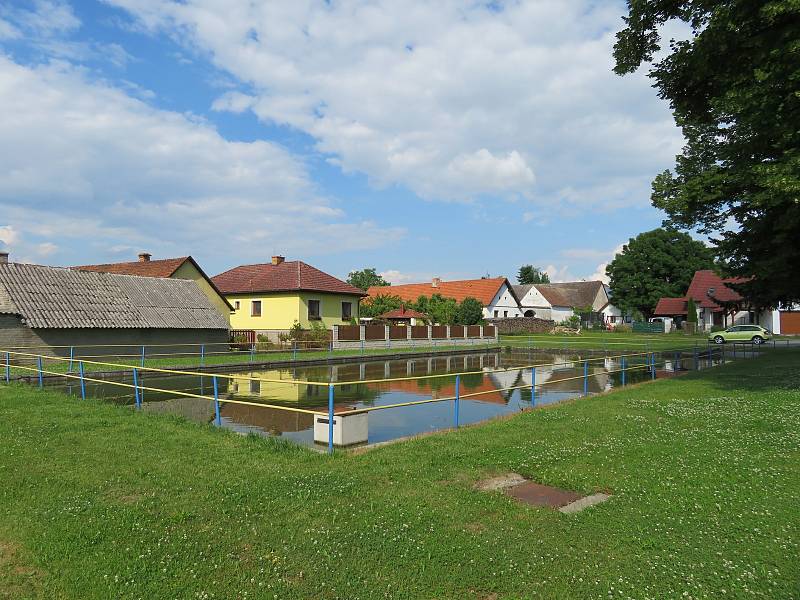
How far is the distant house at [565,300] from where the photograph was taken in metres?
77.4

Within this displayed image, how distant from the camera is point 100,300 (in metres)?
27.9

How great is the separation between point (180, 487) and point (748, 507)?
6.41 m

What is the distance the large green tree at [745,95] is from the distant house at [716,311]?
29.1 m

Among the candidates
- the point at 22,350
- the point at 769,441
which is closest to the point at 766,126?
the point at 769,441

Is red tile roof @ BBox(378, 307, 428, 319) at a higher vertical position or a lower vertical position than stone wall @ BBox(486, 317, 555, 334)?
higher

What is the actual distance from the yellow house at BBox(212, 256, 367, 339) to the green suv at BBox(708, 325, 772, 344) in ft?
93.0

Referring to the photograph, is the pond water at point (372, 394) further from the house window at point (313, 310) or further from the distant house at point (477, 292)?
the distant house at point (477, 292)

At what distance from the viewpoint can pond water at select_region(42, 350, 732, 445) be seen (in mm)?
12844

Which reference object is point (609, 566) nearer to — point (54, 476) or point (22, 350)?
point (54, 476)

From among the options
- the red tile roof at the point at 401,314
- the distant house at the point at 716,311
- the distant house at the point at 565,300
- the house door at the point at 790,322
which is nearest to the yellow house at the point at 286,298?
the red tile roof at the point at 401,314

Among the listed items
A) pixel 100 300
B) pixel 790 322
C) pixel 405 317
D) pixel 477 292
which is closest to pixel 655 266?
pixel 790 322

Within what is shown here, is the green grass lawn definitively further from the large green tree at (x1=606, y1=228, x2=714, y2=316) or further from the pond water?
the large green tree at (x1=606, y1=228, x2=714, y2=316)

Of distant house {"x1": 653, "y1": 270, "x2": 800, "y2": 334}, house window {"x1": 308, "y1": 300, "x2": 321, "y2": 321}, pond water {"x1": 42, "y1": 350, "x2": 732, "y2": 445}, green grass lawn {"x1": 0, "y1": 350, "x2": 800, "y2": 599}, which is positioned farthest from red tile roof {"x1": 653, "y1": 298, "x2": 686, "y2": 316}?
green grass lawn {"x1": 0, "y1": 350, "x2": 800, "y2": 599}

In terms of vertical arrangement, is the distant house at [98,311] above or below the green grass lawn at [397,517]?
above
